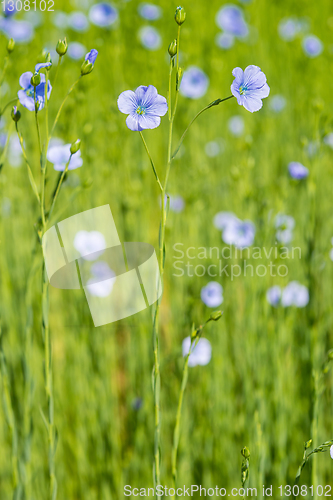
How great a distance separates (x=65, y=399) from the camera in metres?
1.30

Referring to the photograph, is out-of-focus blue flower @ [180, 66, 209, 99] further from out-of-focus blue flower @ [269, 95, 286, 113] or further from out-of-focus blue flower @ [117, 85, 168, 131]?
out-of-focus blue flower @ [117, 85, 168, 131]

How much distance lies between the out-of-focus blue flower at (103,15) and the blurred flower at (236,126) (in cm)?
95

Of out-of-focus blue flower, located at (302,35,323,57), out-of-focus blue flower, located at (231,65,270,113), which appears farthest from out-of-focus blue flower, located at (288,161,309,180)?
out-of-focus blue flower, located at (302,35,323,57)

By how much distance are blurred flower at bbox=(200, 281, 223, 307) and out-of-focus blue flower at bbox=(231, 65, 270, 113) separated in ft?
2.50

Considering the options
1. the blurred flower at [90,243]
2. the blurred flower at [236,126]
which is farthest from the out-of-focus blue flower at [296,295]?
the blurred flower at [236,126]

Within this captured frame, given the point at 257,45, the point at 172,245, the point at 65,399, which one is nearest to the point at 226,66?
the point at 257,45

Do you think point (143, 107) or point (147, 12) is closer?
point (143, 107)

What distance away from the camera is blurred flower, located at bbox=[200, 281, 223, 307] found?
1220 mm

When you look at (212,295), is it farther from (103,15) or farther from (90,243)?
(103,15)

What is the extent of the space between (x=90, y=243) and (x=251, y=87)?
864 millimetres

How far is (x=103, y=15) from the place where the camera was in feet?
6.86

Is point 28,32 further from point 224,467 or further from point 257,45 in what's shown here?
point 224,467

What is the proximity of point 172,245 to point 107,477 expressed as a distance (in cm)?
97

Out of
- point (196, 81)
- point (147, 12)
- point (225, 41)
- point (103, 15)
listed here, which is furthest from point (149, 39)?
point (225, 41)
